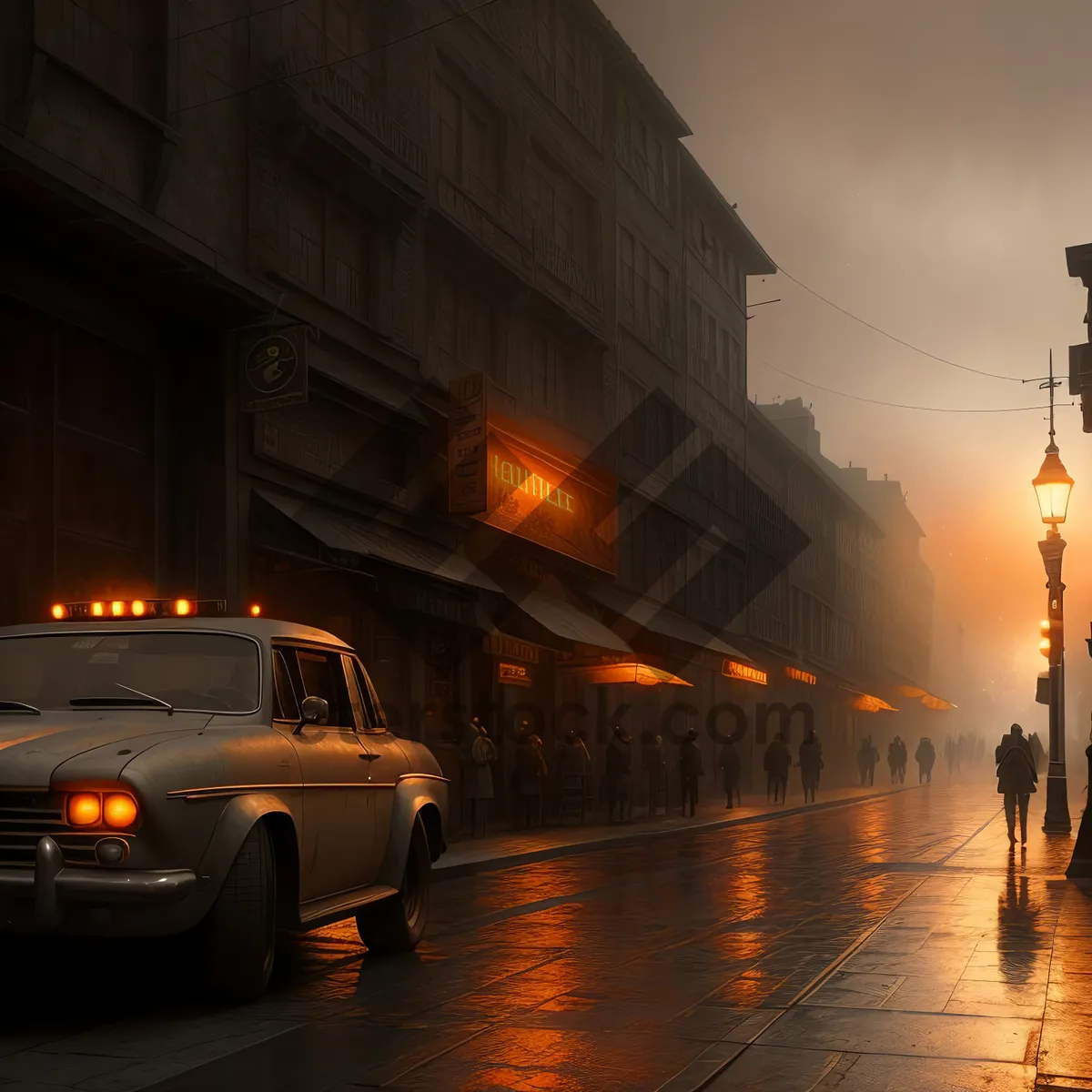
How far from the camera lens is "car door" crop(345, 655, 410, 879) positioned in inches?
360

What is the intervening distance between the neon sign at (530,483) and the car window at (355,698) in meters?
15.4

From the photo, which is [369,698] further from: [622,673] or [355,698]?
[622,673]

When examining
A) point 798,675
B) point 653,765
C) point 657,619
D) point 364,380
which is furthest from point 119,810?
point 798,675

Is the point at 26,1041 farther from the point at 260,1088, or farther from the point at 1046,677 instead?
the point at 1046,677

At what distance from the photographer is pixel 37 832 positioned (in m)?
6.71

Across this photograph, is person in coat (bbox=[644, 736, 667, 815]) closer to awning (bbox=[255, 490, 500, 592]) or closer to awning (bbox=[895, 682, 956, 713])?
awning (bbox=[255, 490, 500, 592])

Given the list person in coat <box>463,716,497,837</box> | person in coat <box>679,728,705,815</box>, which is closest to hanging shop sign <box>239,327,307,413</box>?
person in coat <box>463,716,497,837</box>

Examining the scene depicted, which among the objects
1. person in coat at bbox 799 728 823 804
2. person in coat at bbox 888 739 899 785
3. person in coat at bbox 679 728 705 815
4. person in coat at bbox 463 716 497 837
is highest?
person in coat at bbox 463 716 497 837

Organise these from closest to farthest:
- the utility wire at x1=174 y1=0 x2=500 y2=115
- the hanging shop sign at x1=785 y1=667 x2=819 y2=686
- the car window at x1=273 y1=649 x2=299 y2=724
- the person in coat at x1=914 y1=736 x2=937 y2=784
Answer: the car window at x1=273 y1=649 x2=299 y2=724 → the utility wire at x1=174 y1=0 x2=500 y2=115 → the hanging shop sign at x1=785 y1=667 x2=819 y2=686 → the person in coat at x1=914 y1=736 x2=937 y2=784

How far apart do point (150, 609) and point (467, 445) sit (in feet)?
48.6

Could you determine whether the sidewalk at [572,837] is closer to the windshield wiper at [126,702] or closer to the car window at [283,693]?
the car window at [283,693]

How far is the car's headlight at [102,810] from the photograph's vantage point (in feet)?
22.0

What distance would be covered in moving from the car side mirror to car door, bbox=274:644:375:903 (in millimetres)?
51

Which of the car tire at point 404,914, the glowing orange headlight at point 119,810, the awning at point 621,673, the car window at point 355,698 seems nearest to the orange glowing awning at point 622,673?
the awning at point 621,673
